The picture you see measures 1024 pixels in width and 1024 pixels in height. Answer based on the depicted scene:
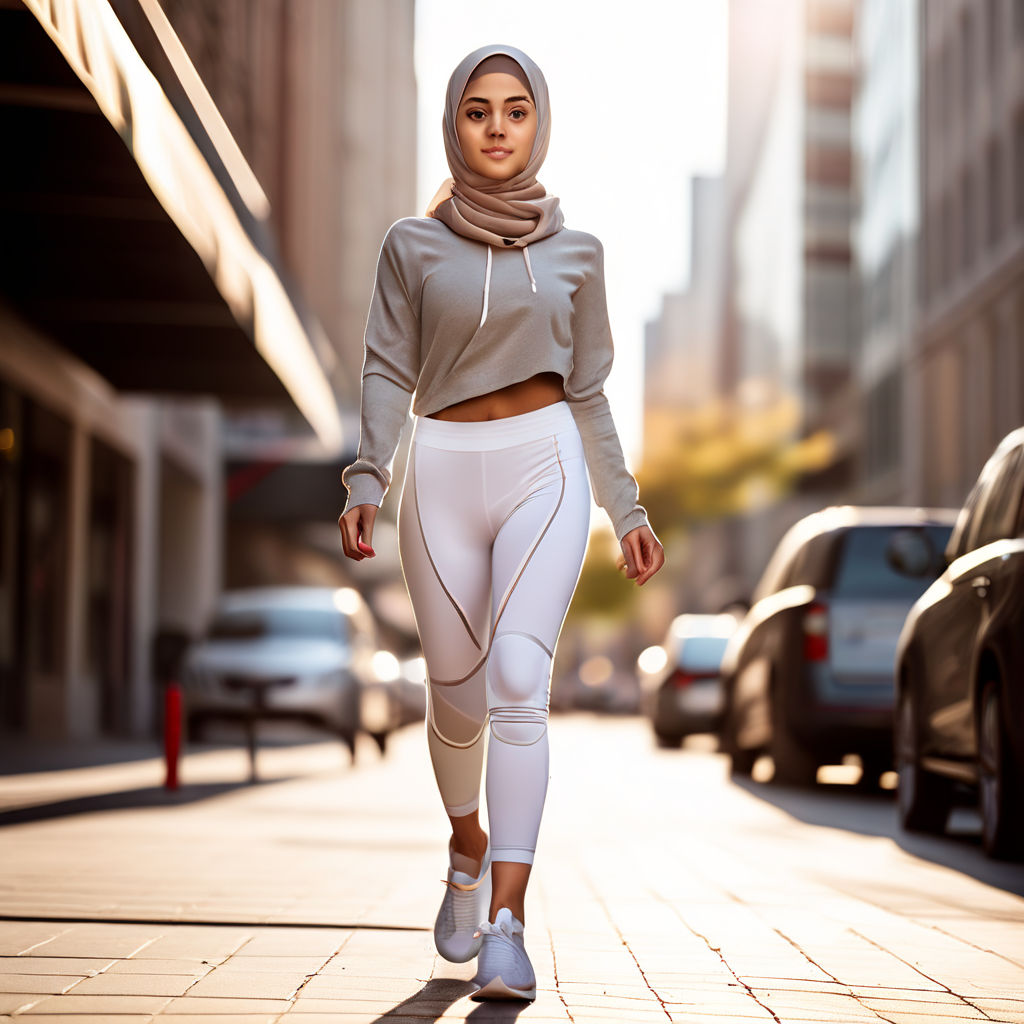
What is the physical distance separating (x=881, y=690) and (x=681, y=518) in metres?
57.5

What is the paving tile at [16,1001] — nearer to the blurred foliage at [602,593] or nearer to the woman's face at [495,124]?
the woman's face at [495,124]

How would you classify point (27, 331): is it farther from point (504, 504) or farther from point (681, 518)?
point (681, 518)

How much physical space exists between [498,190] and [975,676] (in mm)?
Result: 4080

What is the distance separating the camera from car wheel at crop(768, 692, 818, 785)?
41.3 feet

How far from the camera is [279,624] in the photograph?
1886cm

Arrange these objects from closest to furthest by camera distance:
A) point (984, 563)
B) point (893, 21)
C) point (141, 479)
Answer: point (984, 563) < point (141, 479) < point (893, 21)

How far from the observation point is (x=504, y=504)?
4.59 metres

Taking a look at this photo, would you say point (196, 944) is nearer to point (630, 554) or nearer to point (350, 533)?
point (350, 533)

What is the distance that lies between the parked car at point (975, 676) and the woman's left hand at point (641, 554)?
301 centimetres

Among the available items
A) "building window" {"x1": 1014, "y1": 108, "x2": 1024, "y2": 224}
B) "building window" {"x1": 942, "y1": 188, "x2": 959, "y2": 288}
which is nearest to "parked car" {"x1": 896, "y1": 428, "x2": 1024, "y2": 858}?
"building window" {"x1": 1014, "y1": 108, "x2": 1024, "y2": 224}

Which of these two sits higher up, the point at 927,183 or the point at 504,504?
the point at 927,183

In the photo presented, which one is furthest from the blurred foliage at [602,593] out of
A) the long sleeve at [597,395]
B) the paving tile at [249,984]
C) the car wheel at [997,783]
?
the paving tile at [249,984]

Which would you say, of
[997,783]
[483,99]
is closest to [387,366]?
[483,99]

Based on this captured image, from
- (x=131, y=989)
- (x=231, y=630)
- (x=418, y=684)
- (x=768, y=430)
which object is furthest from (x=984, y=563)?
(x=768, y=430)
